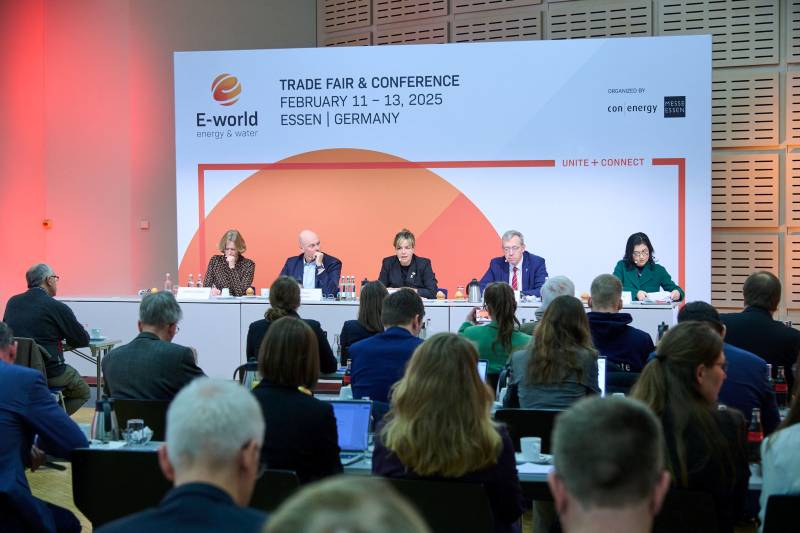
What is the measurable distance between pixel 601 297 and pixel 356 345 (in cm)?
151

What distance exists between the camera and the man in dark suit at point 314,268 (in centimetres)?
879

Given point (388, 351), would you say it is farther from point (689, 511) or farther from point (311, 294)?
point (311, 294)

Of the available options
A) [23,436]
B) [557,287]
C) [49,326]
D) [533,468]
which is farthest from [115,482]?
[49,326]

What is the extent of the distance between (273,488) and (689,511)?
1.13 m

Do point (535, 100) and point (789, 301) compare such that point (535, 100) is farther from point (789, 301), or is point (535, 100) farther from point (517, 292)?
point (789, 301)

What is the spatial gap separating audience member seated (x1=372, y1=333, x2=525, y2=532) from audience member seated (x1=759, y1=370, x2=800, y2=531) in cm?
69

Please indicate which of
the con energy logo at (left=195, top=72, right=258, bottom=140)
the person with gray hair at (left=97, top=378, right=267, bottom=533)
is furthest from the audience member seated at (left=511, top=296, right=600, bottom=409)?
the con energy logo at (left=195, top=72, right=258, bottom=140)

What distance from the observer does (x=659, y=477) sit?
160 cm

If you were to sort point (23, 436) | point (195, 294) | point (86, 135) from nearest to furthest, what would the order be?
point (23, 436)
point (195, 294)
point (86, 135)

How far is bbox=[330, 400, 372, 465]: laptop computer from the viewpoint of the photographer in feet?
11.8

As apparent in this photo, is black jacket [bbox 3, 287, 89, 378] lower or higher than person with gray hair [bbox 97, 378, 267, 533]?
lower

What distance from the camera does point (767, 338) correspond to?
16.4 feet

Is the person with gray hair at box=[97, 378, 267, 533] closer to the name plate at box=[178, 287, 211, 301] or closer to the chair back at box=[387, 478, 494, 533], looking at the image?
the chair back at box=[387, 478, 494, 533]

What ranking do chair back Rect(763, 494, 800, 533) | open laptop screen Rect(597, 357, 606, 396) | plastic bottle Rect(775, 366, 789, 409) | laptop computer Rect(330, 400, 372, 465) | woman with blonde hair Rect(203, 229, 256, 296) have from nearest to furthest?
chair back Rect(763, 494, 800, 533) < laptop computer Rect(330, 400, 372, 465) < open laptop screen Rect(597, 357, 606, 396) < plastic bottle Rect(775, 366, 789, 409) < woman with blonde hair Rect(203, 229, 256, 296)
